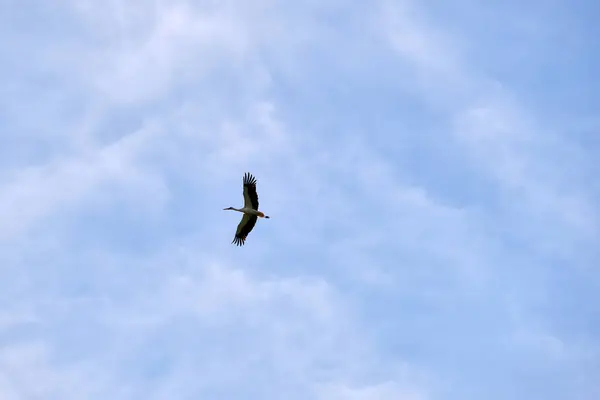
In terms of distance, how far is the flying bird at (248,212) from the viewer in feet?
445

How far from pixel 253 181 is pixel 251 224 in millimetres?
4669

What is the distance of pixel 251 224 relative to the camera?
138 metres

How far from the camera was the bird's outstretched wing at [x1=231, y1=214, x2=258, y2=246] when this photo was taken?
137 metres

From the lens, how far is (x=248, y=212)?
137m

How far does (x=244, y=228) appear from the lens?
13812 centimetres

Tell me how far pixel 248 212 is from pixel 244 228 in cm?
223

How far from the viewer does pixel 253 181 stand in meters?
136

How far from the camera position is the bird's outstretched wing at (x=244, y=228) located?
137387mm

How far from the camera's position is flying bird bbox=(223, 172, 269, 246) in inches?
5340
